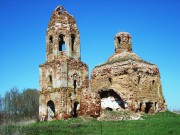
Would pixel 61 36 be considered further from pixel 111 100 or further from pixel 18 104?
pixel 18 104

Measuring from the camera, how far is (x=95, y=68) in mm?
25484

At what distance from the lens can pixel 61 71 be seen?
2139 cm

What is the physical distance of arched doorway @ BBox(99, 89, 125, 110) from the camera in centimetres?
2286

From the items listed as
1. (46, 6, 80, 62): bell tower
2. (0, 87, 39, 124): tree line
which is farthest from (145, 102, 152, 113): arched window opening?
(0, 87, 39, 124): tree line

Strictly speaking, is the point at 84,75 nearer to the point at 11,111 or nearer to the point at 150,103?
the point at 150,103

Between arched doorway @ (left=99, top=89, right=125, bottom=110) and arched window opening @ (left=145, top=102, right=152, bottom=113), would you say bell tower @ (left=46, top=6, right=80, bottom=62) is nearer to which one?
arched doorway @ (left=99, top=89, right=125, bottom=110)

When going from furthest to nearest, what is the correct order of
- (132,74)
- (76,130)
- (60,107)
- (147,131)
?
1. (132,74)
2. (60,107)
3. (76,130)
4. (147,131)

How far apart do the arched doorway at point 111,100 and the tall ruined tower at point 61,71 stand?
184cm

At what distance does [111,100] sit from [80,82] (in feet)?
9.71

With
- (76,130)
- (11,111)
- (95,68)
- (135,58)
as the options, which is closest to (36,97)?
(11,111)

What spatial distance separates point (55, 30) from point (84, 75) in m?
4.30

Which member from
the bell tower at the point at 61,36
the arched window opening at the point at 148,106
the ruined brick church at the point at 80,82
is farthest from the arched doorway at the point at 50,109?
the arched window opening at the point at 148,106

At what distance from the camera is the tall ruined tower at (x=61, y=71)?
69.6ft

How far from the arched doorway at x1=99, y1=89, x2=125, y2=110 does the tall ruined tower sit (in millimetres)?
1835
